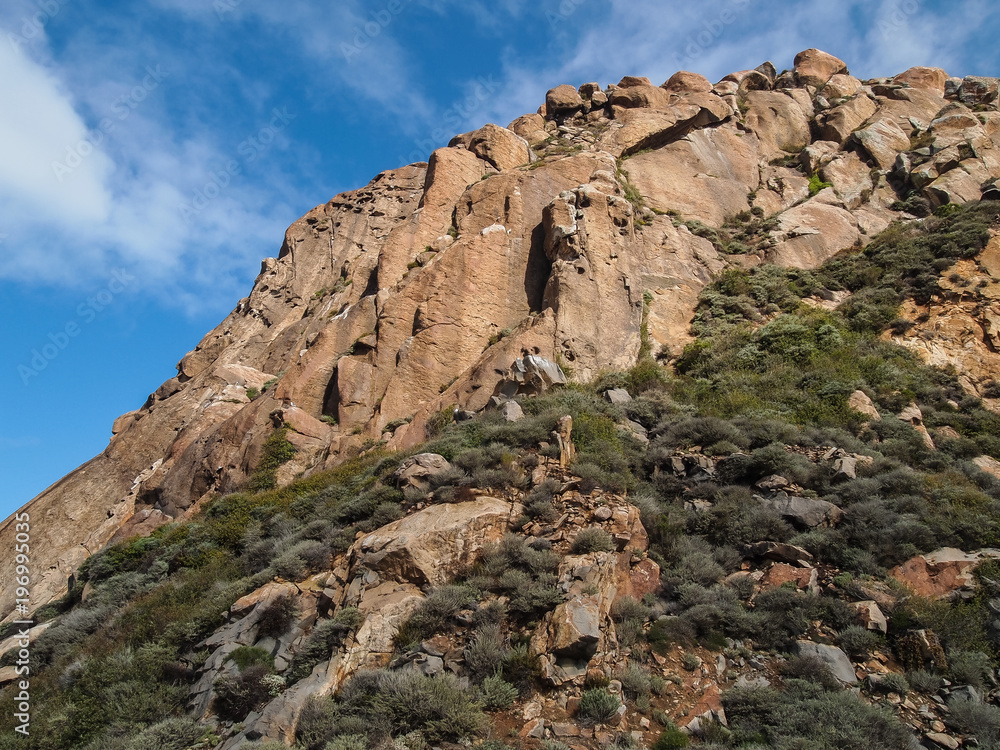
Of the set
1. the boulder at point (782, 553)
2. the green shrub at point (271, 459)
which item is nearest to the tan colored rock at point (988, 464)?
the boulder at point (782, 553)

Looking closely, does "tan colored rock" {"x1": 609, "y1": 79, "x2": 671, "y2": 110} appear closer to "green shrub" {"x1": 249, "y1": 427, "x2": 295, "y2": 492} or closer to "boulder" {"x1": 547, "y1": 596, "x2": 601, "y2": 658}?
"green shrub" {"x1": 249, "y1": 427, "x2": 295, "y2": 492}

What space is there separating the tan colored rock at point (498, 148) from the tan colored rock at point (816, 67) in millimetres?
22378

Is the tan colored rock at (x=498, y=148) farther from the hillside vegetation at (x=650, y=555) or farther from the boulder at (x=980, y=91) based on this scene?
the boulder at (x=980, y=91)

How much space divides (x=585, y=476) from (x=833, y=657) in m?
4.65

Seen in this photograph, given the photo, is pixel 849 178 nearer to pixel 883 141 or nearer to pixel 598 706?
pixel 883 141

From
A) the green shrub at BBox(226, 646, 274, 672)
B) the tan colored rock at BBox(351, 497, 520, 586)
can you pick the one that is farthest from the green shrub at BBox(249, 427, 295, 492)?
the green shrub at BBox(226, 646, 274, 672)

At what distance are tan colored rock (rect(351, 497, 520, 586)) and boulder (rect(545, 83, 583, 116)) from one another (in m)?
30.8

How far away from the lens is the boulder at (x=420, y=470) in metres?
11.6

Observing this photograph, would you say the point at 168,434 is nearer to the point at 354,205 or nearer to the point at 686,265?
the point at 354,205

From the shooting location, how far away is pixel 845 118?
3478 centimetres

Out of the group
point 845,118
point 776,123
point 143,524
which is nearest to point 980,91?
point 845,118

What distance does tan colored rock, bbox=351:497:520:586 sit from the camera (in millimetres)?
9148

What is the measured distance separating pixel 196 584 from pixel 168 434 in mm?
14297

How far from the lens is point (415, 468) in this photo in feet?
39.3
